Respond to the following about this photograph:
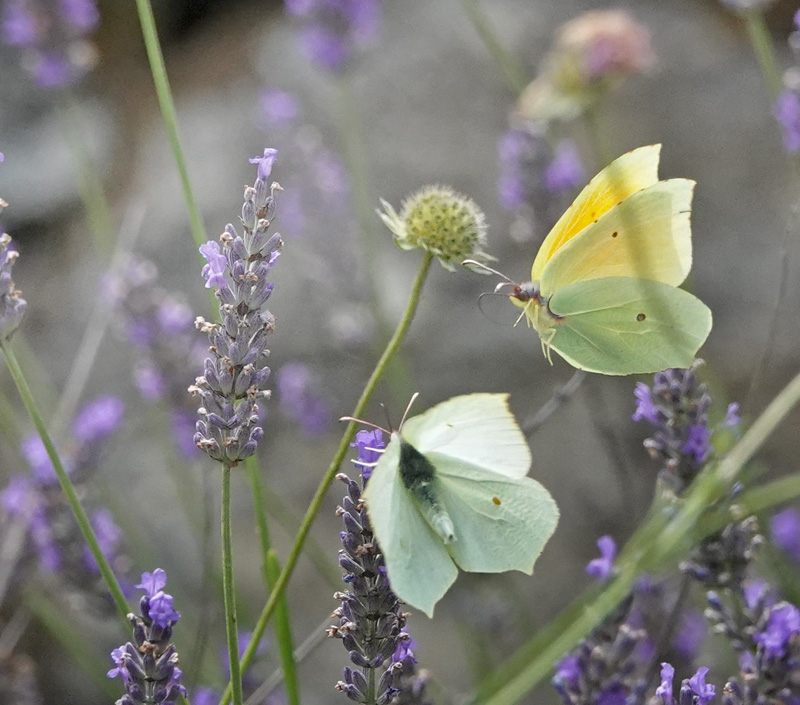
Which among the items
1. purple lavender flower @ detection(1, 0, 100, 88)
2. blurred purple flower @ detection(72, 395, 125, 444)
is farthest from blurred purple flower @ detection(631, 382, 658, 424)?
purple lavender flower @ detection(1, 0, 100, 88)

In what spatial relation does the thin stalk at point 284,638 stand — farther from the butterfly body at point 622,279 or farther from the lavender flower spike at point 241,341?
the butterfly body at point 622,279

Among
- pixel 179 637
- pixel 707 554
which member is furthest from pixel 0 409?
pixel 707 554

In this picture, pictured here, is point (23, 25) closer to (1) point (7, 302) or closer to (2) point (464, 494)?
(1) point (7, 302)

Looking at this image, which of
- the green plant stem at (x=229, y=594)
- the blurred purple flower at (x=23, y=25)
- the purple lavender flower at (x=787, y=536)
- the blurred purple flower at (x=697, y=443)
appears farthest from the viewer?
the blurred purple flower at (x=23, y=25)

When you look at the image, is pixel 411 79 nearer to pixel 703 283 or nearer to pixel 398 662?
pixel 703 283

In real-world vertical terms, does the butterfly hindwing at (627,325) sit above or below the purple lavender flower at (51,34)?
below

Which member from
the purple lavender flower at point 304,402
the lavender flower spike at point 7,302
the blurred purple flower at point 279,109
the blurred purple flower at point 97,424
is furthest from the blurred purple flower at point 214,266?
the blurred purple flower at point 279,109

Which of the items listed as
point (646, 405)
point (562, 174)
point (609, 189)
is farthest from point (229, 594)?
point (562, 174)
